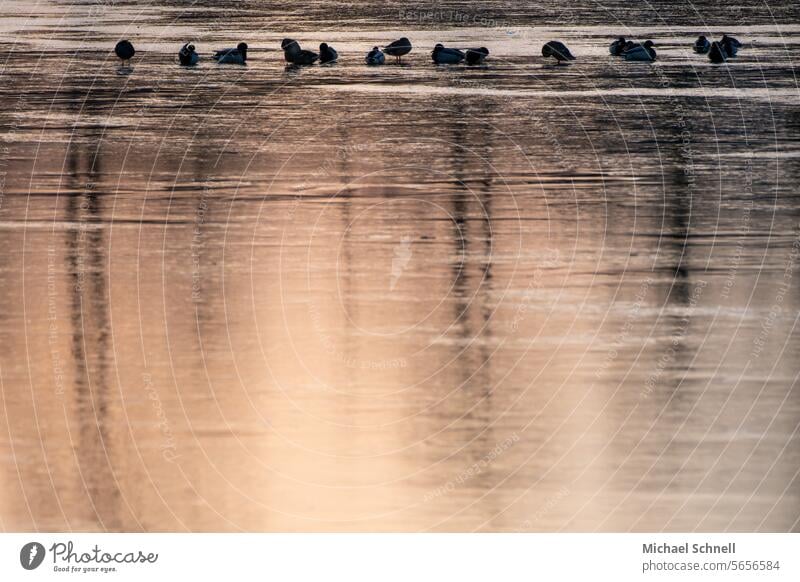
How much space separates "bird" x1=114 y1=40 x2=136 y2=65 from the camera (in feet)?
66.7

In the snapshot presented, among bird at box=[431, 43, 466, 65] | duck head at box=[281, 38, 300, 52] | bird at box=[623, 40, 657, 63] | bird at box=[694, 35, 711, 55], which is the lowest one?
bird at box=[431, 43, 466, 65]

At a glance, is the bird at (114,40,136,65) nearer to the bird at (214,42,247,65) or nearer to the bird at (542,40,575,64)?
the bird at (214,42,247,65)

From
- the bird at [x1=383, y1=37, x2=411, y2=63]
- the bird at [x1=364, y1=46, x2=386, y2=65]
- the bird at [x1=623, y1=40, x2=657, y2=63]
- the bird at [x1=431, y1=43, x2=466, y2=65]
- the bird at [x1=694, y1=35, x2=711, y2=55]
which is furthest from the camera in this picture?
the bird at [x1=694, y1=35, x2=711, y2=55]

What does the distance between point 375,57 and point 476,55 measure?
3.99 ft

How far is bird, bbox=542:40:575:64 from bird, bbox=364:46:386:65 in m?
2.03

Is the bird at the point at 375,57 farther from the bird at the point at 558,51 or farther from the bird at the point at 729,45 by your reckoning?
the bird at the point at 729,45

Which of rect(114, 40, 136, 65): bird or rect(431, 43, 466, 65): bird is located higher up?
rect(114, 40, 136, 65): bird

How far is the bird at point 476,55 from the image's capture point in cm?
2012

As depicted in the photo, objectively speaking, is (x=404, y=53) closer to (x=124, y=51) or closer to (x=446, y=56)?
(x=446, y=56)

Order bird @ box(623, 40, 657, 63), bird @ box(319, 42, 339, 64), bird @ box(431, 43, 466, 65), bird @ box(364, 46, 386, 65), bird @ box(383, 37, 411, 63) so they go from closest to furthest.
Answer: bird @ box(431, 43, 466, 65)
bird @ box(364, 46, 386, 65)
bird @ box(319, 42, 339, 64)
bird @ box(623, 40, 657, 63)
bird @ box(383, 37, 411, 63)

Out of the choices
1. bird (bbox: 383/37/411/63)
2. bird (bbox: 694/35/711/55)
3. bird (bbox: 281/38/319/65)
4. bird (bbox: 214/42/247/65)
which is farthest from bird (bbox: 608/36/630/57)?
bird (bbox: 214/42/247/65)

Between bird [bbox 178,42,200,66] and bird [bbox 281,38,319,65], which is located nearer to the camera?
bird [bbox 178,42,200,66]

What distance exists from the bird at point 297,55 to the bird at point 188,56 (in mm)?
1094

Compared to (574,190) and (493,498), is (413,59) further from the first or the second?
(493,498)
